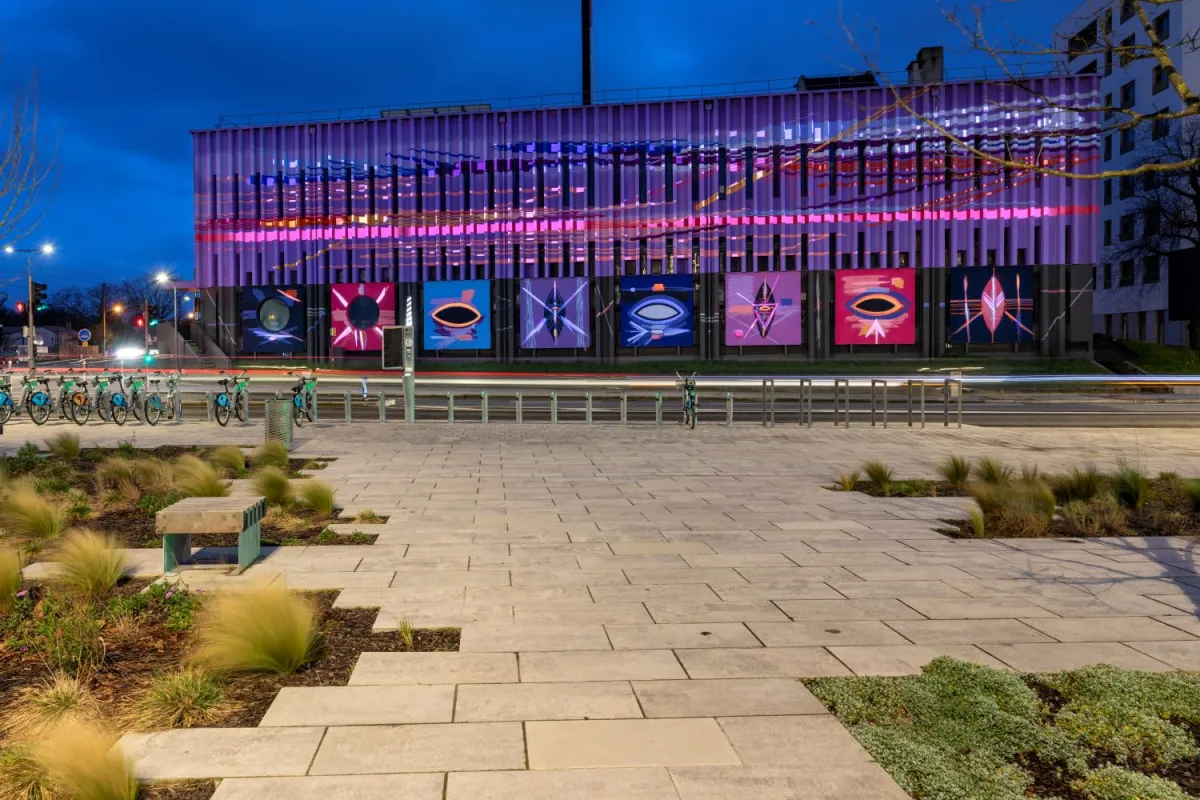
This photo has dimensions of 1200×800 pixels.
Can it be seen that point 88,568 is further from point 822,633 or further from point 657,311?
point 657,311

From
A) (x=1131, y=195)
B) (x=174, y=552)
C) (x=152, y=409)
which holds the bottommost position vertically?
(x=174, y=552)

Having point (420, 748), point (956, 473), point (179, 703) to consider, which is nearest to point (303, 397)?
point (956, 473)

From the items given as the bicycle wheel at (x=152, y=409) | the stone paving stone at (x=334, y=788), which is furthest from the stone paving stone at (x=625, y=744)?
the bicycle wheel at (x=152, y=409)

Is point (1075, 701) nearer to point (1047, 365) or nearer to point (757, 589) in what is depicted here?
point (757, 589)

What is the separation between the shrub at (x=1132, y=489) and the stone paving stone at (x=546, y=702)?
308 inches

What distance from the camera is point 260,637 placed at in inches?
179

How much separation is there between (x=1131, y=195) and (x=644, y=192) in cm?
3327

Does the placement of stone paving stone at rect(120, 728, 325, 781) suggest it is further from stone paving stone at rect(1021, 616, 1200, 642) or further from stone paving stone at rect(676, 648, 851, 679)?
stone paving stone at rect(1021, 616, 1200, 642)

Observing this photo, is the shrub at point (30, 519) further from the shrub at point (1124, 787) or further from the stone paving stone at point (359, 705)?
the shrub at point (1124, 787)

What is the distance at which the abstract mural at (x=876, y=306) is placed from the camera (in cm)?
4681

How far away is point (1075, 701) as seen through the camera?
404 centimetres

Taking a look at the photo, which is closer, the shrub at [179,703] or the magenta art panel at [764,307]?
the shrub at [179,703]

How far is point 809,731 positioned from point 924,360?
45.5 m

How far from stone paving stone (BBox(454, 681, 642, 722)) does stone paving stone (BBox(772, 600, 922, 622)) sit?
1.76 meters
